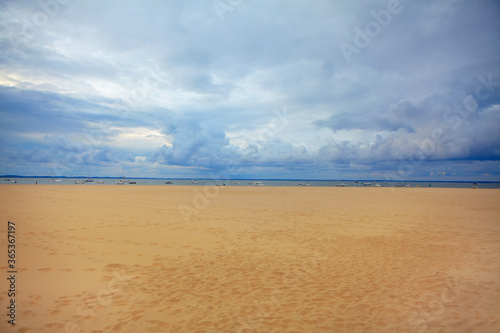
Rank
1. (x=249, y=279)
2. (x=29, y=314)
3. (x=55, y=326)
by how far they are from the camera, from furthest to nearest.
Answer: (x=249, y=279), (x=29, y=314), (x=55, y=326)

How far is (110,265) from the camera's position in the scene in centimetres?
941

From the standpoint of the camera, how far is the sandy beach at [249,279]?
5980 millimetres

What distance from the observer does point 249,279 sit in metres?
8.43

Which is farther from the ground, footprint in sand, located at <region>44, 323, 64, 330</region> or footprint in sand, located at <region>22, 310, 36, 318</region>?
footprint in sand, located at <region>22, 310, 36, 318</region>

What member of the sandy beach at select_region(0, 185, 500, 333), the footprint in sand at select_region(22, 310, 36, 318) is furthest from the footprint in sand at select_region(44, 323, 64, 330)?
the footprint in sand at select_region(22, 310, 36, 318)

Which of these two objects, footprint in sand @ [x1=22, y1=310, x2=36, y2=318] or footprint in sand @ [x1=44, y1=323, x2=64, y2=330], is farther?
footprint in sand @ [x1=22, y1=310, x2=36, y2=318]

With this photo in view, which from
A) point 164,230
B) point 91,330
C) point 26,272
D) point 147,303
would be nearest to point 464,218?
Answer: point 164,230

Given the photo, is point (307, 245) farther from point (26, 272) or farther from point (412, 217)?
point (412, 217)

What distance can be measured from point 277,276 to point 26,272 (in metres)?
8.19

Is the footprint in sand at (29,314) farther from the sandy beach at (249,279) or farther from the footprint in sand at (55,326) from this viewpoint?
the footprint in sand at (55,326)

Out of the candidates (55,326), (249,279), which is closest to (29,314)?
(55,326)

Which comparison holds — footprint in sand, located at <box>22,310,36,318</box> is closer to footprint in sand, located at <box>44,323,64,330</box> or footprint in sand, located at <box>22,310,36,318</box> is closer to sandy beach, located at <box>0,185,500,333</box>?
sandy beach, located at <box>0,185,500,333</box>

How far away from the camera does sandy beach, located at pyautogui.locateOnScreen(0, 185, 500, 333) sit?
598cm

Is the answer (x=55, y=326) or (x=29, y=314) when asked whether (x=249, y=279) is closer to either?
(x=55, y=326)
